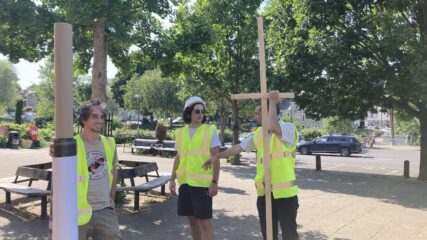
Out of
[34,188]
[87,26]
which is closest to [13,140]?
[87,26]

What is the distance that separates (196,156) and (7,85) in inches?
2286

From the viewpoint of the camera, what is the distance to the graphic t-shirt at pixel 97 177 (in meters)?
3.71

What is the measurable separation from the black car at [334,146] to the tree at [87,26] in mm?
22754

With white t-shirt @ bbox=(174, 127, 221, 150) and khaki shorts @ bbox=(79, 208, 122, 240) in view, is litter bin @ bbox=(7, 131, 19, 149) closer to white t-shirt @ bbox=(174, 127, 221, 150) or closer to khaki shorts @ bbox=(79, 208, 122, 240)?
white t-shirt @ bbox=(174, 127, 221, 150)

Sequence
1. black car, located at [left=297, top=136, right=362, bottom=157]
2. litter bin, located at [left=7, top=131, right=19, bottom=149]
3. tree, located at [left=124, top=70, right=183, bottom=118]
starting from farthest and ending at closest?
tree, located at [left=124, top=70, right=183, bottom=118]
black car, located at [left=297, top=136, right=362, bottom=157]
litter bin, located at [left=7, top=131, right=19, bottom=149]

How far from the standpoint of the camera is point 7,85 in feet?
184

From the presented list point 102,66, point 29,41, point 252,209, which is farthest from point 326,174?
point 29,41

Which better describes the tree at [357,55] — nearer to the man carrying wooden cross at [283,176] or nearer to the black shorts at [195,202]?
the man carrying wooden cross at [283,176]

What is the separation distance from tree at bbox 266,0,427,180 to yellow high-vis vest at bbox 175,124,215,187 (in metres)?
9.49

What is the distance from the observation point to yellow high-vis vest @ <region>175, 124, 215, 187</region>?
181 inches

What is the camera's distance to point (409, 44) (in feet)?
41.2

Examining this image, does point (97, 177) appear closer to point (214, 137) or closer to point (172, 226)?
point (214, 137)

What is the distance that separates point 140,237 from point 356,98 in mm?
10494

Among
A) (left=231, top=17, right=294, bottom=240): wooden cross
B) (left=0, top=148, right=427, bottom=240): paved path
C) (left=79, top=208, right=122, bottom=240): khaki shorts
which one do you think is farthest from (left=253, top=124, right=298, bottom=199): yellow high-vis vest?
(left=0, top=148, right=427, bottom=240): paved path
